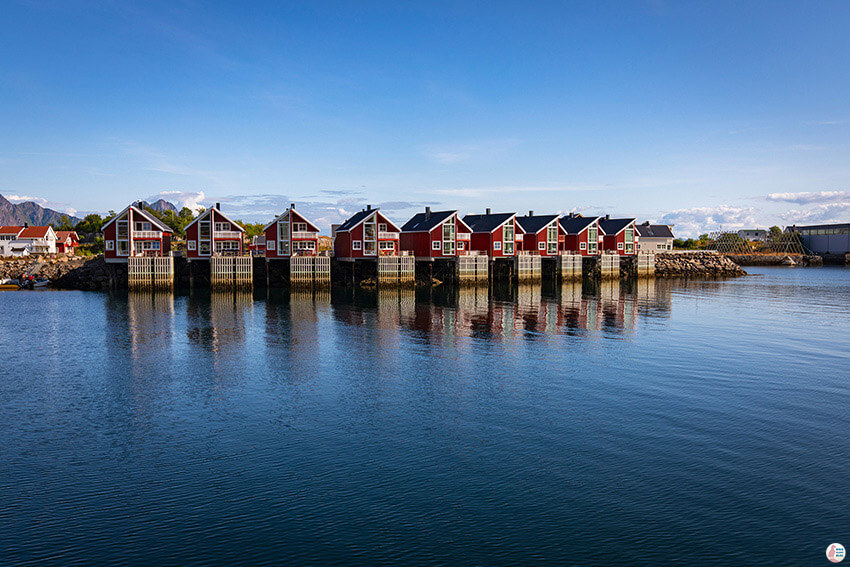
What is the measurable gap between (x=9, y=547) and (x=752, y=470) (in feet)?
55.7

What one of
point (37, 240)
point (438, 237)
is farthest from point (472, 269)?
point (37, 240)

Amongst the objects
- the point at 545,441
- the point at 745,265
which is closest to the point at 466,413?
the point at 545,441

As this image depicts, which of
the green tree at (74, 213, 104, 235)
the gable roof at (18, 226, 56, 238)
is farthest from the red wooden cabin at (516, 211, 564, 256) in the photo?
the green tree at (74, 213, 104, 235)

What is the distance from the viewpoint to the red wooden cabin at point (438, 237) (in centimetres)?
7412

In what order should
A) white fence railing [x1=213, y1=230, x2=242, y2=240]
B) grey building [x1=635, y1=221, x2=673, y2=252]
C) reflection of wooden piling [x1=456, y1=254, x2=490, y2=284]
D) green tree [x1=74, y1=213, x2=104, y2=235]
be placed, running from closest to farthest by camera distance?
white fence railing [x1=213, y1=230, x2=242, y2=240] < reflection of wooden piling [x1=456, y1=254, x2=490, y2=284] < grey building [x1=635, y1=221, x2=673, y2=252] < green tree [x1=74, y1=213, x2=104, y2=235]

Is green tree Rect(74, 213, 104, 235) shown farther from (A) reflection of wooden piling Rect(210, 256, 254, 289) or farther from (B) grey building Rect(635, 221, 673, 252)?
(B) grey building Rect(635, 221, 673, 252)

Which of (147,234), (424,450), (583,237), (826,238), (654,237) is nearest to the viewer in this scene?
(424,450)

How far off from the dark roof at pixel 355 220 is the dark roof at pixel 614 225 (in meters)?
41.8

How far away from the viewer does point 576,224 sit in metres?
91.5

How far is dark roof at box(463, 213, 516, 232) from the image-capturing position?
79.9 m

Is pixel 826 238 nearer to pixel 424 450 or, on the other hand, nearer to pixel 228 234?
pixel 228 234

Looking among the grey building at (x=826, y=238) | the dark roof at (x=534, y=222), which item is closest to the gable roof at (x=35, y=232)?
the dark roof at (x=534, y=222)

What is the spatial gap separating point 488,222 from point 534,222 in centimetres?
936

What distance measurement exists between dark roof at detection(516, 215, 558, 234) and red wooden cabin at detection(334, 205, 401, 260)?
2238 cm
